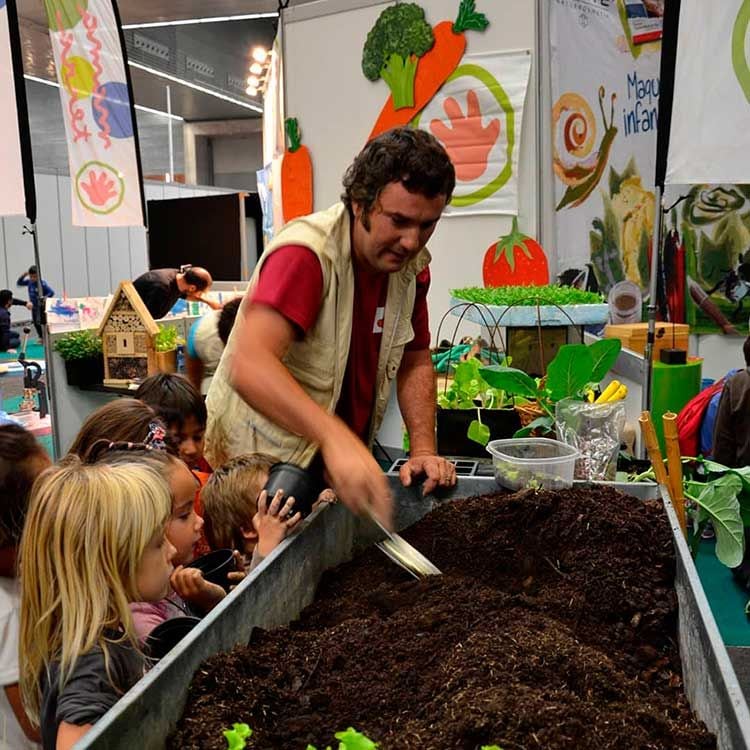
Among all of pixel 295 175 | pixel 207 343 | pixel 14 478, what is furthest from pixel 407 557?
pixel 295 175

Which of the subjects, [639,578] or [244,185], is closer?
[639,578]

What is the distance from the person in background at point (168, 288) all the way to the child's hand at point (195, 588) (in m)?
3.55

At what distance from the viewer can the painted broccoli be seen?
14.1 ft

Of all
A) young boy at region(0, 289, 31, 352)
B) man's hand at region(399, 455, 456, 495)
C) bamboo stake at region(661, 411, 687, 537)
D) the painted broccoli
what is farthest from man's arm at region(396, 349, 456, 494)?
young boy at region(0, 289, 31, 352)

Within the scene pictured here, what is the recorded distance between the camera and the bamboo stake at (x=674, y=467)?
1561mm

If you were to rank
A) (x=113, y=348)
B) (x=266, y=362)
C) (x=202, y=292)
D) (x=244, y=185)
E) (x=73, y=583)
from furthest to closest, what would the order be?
(x=244, y=185) < (x=202, y=292) < (x=113, y=348) < (x=266, y=362) < (x=73, y=583)

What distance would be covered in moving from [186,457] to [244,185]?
15.0 meters

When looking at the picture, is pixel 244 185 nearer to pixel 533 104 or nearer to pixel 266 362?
pixel 533 104

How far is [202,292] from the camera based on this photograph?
537 centimetres

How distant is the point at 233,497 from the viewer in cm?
187

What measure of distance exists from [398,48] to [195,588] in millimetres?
3674

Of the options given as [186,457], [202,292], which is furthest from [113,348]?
[186,457]

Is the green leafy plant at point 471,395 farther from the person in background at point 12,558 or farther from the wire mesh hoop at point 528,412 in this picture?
the person in background at point 12,558

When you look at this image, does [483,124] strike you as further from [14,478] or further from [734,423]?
[14,478]
